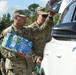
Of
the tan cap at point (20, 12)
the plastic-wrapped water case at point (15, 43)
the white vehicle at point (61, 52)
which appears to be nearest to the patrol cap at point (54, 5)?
the tan cap at point (20, 12)

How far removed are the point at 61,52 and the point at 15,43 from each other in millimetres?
2256

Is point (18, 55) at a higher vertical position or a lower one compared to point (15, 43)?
lower

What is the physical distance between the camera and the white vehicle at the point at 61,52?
3834 millimetres

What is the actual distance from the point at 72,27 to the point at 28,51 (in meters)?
2.71

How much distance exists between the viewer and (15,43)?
20.7 ft

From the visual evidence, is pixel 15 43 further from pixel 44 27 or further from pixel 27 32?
pixel 44 27

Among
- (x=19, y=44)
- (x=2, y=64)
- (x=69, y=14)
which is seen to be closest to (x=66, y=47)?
(x=69, y=14)

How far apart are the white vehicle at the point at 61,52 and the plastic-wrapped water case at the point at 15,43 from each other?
1.58 metres

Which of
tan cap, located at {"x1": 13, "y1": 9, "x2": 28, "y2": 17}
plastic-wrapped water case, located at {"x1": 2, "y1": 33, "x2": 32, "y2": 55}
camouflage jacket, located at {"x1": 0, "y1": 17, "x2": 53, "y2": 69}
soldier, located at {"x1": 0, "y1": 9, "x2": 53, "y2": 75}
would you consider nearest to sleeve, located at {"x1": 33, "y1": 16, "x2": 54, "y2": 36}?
camouflage jacket, located at {"x1": 0, "y1": 17, "x2": 53, "y2": 69}

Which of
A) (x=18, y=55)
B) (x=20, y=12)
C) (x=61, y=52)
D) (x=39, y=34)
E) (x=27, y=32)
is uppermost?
(x=61, y=52)

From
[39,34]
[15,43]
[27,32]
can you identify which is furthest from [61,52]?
[39,34]

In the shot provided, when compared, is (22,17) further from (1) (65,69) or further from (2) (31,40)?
(1) (65,69)

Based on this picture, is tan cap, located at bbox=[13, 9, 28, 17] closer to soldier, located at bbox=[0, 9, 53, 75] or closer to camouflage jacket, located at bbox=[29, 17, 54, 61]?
soldier, located at bbox=[0, 9, 53, 75]

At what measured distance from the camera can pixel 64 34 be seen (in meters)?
3.94
